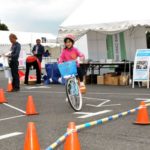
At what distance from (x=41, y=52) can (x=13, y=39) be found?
533cm

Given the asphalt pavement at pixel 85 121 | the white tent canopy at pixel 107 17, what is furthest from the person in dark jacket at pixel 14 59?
the white tent canopy at pixel 107 17

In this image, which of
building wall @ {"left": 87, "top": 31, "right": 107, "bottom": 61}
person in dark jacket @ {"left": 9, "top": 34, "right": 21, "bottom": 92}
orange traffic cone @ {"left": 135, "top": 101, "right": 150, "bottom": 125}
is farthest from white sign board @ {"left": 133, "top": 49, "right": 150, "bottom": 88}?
orange traffic cone @ {"left": 135, "top": 101, "right": 150, "bottom": 125}

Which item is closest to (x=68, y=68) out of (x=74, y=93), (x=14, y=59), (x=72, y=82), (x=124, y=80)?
(x=72, y=82)

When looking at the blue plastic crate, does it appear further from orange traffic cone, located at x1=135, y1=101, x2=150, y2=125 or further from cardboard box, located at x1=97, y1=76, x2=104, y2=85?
cardboard box, located at x1=97, y1=76, x2=104, y2=85

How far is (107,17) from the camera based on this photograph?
62.0 feet

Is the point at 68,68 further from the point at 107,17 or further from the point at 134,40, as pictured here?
the point at 134,40

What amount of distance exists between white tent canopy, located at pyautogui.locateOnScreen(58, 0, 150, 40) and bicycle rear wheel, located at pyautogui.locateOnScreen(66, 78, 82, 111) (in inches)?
293

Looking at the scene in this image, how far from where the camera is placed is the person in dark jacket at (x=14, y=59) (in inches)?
625

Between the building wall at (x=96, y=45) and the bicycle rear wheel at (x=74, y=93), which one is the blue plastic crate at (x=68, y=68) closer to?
the bicycle rear wheel at (x=74, y=93)

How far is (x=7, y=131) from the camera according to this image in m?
8.22

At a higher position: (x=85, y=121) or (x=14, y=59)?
(x=14, y=59)

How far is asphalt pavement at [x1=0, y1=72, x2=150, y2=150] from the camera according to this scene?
6910mm

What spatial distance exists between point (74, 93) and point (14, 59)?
18.7ft

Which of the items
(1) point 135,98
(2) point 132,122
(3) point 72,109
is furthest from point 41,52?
(2) point 132,122
